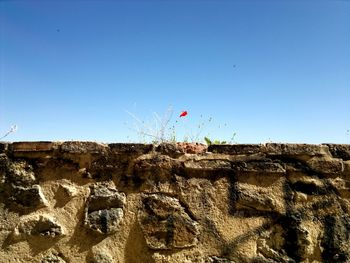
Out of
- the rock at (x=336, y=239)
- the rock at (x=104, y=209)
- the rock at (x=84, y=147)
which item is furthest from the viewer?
Answer: the rock at (x=84, y=147)

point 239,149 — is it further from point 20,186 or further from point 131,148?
point 20,186

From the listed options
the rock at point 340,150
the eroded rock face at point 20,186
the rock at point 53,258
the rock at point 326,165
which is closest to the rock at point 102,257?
the rock at point 53,258

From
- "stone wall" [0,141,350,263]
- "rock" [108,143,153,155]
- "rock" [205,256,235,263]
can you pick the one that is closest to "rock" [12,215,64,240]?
"stone wall" [0,141,350,263]

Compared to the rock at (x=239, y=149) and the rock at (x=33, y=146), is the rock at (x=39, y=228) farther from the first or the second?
the rock at (x=239, y=149)

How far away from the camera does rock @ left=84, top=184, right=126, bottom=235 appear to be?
1.76 meters

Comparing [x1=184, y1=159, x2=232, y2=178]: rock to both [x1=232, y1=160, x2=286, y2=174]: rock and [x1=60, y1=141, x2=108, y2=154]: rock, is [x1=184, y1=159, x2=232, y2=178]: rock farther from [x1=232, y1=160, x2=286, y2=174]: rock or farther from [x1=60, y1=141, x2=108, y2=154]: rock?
[x1=60, y1=141, x2=108, y2=154]: rock

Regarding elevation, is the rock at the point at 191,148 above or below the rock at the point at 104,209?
above

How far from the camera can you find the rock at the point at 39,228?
5.89ft

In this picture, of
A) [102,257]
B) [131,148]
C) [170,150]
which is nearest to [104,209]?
[102,257]

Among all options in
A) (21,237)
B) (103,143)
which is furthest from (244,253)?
(21,237)

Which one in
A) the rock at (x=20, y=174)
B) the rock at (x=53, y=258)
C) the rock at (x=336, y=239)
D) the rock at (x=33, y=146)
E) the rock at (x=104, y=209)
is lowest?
the rock at (x=53, y=258)

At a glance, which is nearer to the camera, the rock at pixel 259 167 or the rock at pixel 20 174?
the rock at pixel 259 167

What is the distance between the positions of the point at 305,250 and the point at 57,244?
1.27 m

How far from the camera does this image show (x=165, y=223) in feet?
5.76
